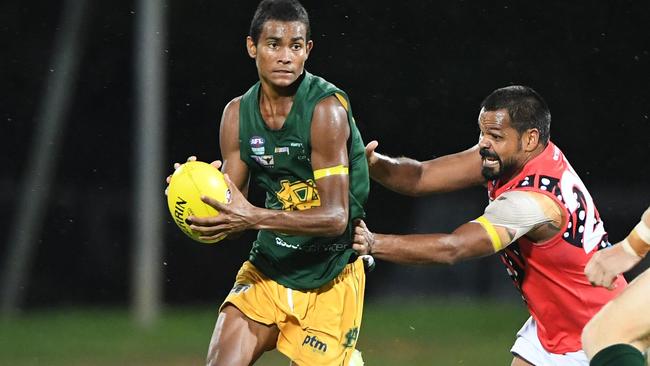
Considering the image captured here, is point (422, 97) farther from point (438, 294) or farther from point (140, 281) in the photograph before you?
point (140, 281)

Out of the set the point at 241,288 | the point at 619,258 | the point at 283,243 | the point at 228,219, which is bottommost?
the point at 241,288

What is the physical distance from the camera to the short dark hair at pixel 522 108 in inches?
248

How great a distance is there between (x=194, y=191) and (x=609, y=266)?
2073 mm

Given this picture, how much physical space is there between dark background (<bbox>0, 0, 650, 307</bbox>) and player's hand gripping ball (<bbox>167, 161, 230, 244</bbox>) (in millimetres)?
10480

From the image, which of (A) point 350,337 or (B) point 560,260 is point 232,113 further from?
(B) point 560,260

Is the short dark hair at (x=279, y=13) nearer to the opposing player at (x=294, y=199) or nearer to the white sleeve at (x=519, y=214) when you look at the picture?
the opposing player at (x=294, y=199)

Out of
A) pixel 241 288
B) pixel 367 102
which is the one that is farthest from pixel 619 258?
pixel 367 102

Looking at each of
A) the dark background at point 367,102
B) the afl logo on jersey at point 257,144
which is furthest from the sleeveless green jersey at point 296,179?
the dark background at point 367,102

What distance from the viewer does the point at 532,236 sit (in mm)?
6219

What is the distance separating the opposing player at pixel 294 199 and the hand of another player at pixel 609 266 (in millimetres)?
1417

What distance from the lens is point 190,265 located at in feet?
55.5

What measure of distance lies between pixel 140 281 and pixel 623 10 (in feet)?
27.2

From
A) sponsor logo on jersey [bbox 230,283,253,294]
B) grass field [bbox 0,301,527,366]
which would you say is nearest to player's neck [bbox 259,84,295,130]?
sponsor logo on jersey [bbox 230,283,253,294]

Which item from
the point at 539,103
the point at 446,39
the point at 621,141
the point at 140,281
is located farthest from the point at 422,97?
the point at 539,103
